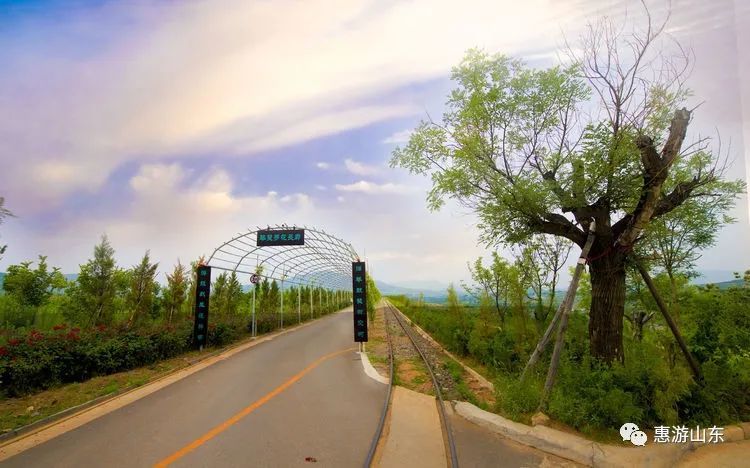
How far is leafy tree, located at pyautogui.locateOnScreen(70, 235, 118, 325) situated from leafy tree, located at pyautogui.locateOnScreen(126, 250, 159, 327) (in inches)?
27.4

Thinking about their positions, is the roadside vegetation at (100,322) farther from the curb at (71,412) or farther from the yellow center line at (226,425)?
A: the yellow center line at (226,425)

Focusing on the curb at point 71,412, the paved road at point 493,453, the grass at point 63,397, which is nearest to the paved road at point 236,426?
the curb at point 71,412

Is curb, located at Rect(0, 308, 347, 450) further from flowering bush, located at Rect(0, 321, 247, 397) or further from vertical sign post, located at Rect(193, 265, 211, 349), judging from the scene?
vertical sign post, located at Rect(193, 265, 211, 349)

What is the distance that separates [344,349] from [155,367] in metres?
6.13

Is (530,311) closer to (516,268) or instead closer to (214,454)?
(516,268)

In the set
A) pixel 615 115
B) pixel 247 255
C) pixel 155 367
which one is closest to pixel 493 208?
pixel 615 115

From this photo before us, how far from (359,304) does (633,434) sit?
28.9 ft

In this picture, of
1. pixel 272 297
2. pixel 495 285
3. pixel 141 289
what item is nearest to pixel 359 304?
pixel 495 285

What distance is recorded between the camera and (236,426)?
5.59 m

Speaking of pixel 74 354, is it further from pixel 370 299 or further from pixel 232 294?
pixel 370 299

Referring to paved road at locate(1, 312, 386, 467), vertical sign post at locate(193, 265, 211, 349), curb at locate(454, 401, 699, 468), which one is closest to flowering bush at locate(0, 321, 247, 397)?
vertical sign post at locate(193, 265, 211, 349)

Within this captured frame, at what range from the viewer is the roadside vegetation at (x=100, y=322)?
292 inches

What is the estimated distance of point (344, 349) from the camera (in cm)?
1347

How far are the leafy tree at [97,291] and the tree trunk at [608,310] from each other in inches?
664
